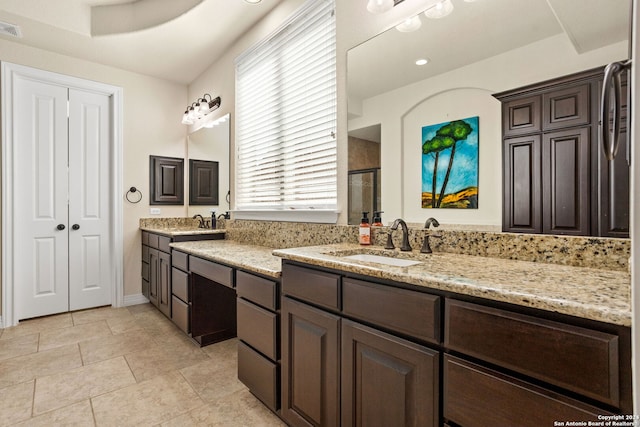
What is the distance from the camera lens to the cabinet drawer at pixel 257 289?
65.9 inches

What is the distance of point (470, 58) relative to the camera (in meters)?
1.51

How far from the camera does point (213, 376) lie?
2.22m

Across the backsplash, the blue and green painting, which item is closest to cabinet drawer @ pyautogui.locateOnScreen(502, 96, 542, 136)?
the blue and green painting

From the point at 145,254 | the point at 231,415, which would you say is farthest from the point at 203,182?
the point at 231,415

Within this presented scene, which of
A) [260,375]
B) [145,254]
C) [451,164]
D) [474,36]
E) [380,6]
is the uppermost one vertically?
[380,6]

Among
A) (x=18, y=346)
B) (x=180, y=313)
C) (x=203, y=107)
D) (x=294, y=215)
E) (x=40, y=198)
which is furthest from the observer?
(x=203, y=107)

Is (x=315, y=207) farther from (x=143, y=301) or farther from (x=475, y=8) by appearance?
(x=143, y=301)

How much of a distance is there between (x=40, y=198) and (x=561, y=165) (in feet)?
14.4

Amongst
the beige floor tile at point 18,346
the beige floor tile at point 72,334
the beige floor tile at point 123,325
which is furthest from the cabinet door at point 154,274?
the beige floor tile at point 18,346

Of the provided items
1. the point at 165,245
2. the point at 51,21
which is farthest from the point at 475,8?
the point at 51,21

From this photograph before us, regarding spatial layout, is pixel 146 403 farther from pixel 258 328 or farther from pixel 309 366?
pixel 309 366

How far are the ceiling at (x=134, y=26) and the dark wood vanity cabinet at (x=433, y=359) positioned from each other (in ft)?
8.02

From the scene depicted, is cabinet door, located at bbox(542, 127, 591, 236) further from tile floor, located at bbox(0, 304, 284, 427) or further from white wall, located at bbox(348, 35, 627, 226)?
tile floor, located at bbox(0, 304, 284, 427)

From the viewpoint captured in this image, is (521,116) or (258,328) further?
(258,328)
